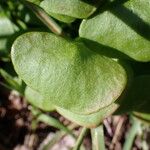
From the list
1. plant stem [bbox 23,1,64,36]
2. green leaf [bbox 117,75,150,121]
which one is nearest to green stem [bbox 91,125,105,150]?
green leaf [bbox 117,75,150,121]

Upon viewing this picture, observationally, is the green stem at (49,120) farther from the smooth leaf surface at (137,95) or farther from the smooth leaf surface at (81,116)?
the smooth leaf surface at (137,95)

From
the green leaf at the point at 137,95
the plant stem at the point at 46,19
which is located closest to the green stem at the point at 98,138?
the green leaf at the point at 137,95

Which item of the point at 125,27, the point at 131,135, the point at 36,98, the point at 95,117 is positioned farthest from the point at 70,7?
the point at 131,135

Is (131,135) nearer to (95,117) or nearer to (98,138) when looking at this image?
(98,138)

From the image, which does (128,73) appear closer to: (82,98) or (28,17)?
(82,98)

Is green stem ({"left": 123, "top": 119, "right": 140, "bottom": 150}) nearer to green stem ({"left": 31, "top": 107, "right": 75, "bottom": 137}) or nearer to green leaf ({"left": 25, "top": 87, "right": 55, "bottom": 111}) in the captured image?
green stem ({"left": 31, "top": 107, "right": 75, "bottom": 137})

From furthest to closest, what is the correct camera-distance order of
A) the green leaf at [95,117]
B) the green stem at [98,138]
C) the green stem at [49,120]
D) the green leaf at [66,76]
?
the green stem at [49,120], the green stem at [98,138], the green leaf at [95,117], the green leaf at [66,76]

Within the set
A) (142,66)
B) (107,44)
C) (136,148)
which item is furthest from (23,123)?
(107,44)
